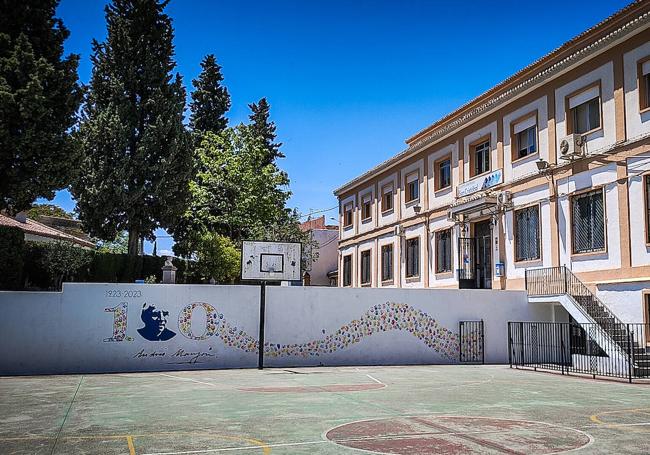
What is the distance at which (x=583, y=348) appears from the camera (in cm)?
2053

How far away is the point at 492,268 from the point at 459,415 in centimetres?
1572

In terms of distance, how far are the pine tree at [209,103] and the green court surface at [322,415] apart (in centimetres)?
2778

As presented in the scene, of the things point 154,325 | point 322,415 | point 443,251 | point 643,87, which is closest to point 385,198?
point 443,251

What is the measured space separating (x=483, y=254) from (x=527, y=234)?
311cm

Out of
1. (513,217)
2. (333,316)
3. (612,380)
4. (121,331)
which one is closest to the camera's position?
(612,380)

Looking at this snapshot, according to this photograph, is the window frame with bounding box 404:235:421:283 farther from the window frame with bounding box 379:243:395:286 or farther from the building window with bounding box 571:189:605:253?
the building window with bounding box 571:189:605:253

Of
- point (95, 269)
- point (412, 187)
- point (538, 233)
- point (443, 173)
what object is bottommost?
point (95, 269)

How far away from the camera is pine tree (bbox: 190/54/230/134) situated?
42688mm

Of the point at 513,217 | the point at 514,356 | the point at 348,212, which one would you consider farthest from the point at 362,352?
the point at 348,212

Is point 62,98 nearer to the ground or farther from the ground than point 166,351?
farther from the ground

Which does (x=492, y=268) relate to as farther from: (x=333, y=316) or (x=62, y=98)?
(x=62, y=98)

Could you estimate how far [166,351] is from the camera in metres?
20.1

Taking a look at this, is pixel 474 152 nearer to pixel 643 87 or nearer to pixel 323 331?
pixel 643 87

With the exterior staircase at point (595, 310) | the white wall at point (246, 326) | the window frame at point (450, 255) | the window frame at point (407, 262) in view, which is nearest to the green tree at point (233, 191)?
the window frame at point (407, 262)
